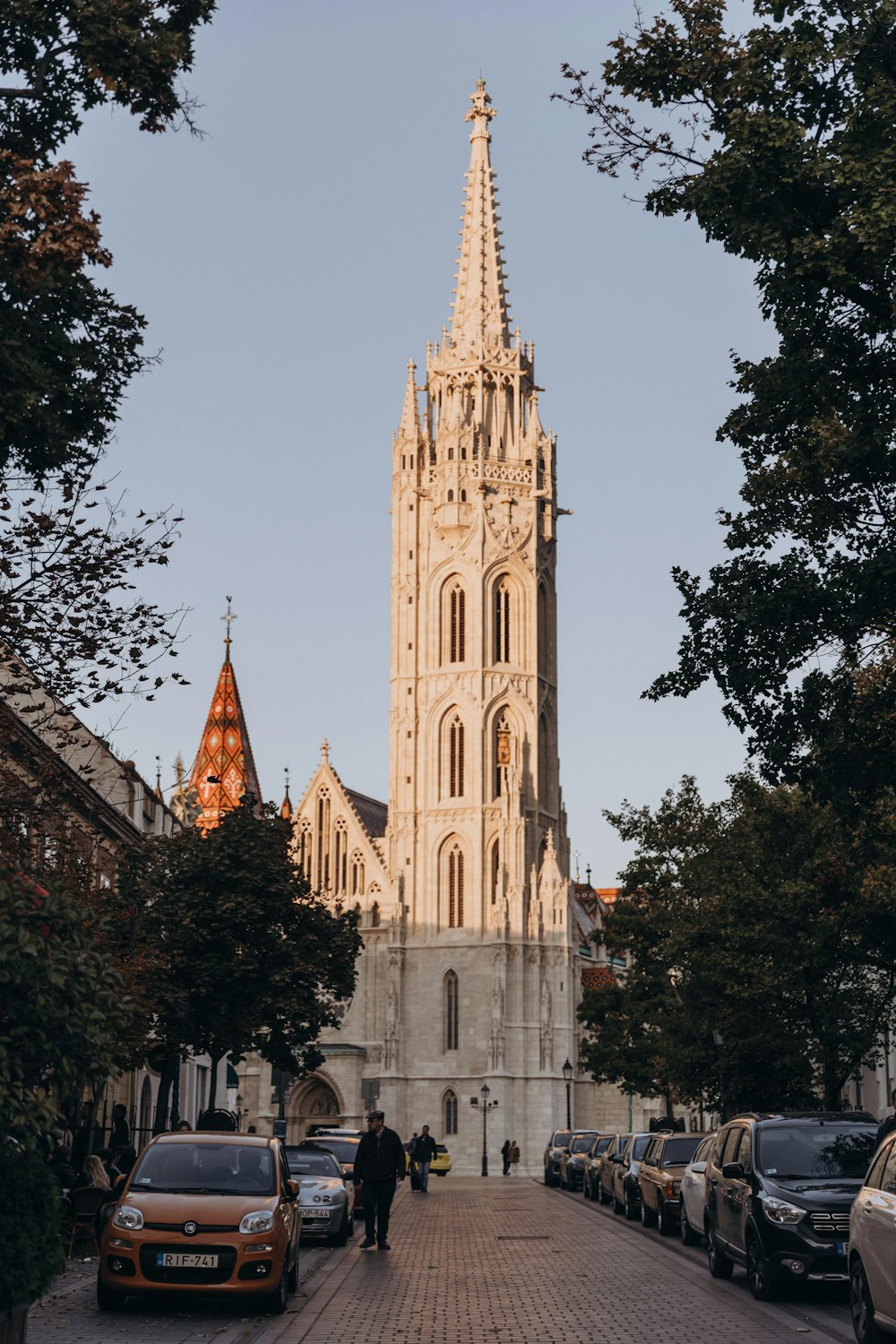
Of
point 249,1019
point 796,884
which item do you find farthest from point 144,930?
point 796,884

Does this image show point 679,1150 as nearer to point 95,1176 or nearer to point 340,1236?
point 340,1236

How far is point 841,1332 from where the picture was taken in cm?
1402

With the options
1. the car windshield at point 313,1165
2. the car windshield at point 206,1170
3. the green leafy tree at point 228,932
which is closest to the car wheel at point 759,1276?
the car windshield at point 206,1170

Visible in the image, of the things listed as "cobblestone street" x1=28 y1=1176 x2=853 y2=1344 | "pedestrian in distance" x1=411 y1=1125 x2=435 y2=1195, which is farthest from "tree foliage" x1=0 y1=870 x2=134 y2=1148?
"pedestrian in distance" x1=411 y1=1125 x2=435 y2=1195

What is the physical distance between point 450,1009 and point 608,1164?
4595cm

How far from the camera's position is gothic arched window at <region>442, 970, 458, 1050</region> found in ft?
266

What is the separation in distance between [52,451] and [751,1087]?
31.7 meters

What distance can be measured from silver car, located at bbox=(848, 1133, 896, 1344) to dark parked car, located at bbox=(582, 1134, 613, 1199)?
26.3 meters

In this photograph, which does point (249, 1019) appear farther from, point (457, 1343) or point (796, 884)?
point (457, 1343)

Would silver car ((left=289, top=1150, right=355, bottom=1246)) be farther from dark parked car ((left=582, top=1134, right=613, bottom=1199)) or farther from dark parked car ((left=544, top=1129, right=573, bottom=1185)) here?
dark parked car ((left=544, top=1129, right=573, bottom=1185))

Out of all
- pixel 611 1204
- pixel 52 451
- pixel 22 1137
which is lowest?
pixel 611 1204

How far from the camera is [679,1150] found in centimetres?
2784

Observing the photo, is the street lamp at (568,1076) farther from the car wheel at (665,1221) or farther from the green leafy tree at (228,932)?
the car wheel at (665,1221)

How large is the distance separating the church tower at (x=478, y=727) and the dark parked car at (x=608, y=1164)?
1590 inches
